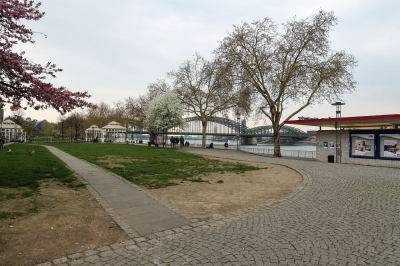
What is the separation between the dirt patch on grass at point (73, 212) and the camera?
414 centimetres

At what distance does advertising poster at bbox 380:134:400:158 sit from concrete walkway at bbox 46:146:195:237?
1718 centimetres

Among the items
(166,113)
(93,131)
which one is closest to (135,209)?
(166,113)

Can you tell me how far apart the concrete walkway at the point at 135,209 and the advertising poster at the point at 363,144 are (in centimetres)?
1732

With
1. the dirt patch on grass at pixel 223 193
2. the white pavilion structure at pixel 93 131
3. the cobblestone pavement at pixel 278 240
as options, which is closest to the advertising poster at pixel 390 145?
the dirt patch on grass at pixel 223 193

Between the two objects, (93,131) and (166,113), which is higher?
(166,113)

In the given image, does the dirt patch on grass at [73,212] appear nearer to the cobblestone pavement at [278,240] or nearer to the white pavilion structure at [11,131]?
the cobblestone pavement at [278,240]

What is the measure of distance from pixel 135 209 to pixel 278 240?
137 inches

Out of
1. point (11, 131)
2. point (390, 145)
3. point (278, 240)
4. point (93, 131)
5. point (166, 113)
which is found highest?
point (166, 113)

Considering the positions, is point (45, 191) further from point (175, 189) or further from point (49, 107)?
point (175, 189)

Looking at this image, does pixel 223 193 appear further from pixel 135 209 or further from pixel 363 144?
pixel 363 144

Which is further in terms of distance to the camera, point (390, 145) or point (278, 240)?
point (390, 145)

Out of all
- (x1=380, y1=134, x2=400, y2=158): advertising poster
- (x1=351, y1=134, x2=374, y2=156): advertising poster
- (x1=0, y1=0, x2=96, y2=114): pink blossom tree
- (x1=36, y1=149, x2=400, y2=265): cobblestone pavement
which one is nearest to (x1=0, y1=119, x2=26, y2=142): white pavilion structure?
(x1=0, y1=0, x2=96, y2=114): pink blossom tree

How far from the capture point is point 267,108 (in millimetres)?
→ 29750

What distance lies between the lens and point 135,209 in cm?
633
